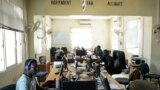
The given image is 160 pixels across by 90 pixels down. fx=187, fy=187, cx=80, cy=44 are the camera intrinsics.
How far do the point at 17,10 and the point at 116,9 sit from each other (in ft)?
9.70

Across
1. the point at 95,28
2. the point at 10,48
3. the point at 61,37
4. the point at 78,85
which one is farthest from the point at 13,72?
the point at 95,28

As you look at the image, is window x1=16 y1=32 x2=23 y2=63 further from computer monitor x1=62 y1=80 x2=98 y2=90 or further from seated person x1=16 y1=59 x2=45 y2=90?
computer monitor x1=62 y1=80 x2=98 y2=90

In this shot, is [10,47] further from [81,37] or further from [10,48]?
[81,37]

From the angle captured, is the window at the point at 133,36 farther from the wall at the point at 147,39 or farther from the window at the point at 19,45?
the window at the point at 19,45

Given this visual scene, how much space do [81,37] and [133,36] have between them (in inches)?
181

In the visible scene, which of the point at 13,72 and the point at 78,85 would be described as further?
the point at 13,72

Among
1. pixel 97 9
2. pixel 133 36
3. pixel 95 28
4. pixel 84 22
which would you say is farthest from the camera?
pixel 95 28

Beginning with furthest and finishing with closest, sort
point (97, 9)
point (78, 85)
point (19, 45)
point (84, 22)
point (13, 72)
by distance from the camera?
point (84, 22), point (97, 9), point (19, 45), point (13, 72), point (78, 85)

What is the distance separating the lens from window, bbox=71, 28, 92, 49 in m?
11.7

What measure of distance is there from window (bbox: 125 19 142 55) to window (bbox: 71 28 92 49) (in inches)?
144

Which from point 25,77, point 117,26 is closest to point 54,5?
point 25,77

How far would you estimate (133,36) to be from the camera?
306 inches

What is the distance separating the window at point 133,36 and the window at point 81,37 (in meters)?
3.67

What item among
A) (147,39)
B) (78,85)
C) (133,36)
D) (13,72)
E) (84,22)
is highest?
(84,22)
